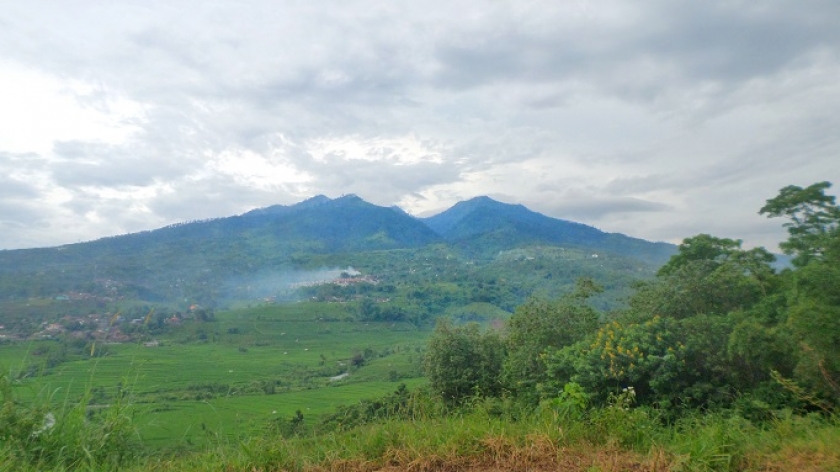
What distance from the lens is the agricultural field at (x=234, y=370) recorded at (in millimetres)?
4836

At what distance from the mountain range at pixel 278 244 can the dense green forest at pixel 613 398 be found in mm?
17732

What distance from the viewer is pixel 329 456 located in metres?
3.73

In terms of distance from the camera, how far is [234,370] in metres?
30.6

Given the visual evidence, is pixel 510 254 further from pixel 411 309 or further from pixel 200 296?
pixel 200 296

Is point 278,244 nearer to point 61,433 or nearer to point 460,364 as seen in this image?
point 460,364

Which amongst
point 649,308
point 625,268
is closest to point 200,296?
point 625,268

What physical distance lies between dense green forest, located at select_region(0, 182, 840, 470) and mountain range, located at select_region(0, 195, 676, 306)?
1773 centimetres

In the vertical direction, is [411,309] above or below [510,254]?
below

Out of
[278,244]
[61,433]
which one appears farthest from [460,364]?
[278,244]

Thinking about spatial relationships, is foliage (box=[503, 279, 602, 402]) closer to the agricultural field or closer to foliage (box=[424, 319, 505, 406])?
foliage (box=[424, 319, 505, 406])

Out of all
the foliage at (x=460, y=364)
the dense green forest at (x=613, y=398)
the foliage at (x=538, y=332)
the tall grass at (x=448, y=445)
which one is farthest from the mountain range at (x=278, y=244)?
the tall grass at (x=448, y=445)

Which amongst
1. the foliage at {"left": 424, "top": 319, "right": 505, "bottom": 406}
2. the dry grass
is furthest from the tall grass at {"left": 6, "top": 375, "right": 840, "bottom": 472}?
the foliage at {"left": 424, "top": 319, "right": 505, "bottom": 406}

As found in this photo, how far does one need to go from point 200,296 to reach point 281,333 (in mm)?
15056

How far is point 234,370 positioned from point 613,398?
28152 mm
